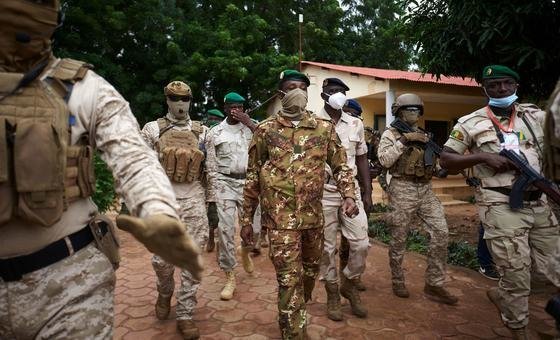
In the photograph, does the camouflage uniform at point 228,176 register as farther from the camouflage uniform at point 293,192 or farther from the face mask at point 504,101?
the face mask at point 504,101

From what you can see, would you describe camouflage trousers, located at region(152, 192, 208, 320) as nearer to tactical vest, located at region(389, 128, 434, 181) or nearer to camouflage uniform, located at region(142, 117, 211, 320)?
camouflage uniform, located at region(142, 117, 211, 320)

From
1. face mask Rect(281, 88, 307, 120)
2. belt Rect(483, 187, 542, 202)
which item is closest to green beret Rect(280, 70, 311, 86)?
face mask Rect(281, 88, 307, 120)

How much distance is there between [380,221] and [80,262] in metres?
7.01

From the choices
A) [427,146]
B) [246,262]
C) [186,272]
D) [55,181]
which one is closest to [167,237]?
[55,181]

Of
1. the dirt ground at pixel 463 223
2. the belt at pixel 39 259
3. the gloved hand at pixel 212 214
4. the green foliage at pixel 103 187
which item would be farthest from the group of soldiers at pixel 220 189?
the green foliage at pixel 103 187

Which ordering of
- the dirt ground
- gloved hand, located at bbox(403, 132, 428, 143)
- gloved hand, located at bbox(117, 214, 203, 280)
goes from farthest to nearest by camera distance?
the dirt ground → gloved hand, located at bbox(403, 132, 428, 143) → gloved hand, located at bbox(117, 214, 203, 280)

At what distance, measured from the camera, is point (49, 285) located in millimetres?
1439

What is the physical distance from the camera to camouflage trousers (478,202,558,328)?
291 centimetres

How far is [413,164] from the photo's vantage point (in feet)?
13.9

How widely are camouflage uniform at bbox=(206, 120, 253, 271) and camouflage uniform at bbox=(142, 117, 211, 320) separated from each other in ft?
1.72

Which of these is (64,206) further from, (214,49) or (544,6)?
(214,49)

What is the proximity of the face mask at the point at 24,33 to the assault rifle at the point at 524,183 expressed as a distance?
2.92 m

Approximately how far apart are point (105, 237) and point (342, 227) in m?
2.45

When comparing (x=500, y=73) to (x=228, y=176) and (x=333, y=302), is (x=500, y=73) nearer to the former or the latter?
(x=333, y=302)
